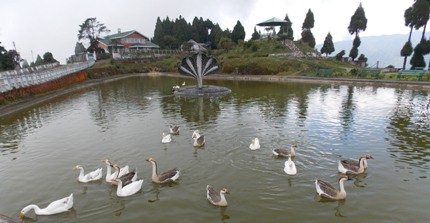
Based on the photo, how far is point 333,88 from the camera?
47.5 metres

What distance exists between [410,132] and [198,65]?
2806 centimetres

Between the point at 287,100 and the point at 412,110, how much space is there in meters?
12.5

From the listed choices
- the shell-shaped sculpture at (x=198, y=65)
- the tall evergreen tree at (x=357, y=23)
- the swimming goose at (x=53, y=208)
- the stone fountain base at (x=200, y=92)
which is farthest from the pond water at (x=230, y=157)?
the tall evergreen tree at (x=357, y=23)

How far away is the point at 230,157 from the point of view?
19.2m

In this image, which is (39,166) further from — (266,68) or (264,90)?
(266,68)

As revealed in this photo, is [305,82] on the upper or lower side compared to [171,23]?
lower

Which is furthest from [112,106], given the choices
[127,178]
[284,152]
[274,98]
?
[284,152]

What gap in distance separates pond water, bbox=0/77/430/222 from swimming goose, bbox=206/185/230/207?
377 mm

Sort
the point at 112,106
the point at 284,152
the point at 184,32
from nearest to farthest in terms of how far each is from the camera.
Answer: the point at 284,152 < the point at 112,106 < the point at 184,32

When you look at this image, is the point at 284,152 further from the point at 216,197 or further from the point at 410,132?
the point at 410,132

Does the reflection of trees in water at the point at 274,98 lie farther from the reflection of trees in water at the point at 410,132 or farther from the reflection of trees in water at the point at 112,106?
the reflection of trees in water at the point at 112,106

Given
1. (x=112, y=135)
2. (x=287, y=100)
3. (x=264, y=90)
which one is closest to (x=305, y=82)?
(x=264, y=90)

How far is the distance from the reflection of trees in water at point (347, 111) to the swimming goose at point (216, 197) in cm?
1447

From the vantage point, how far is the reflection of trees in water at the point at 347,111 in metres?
26.3
